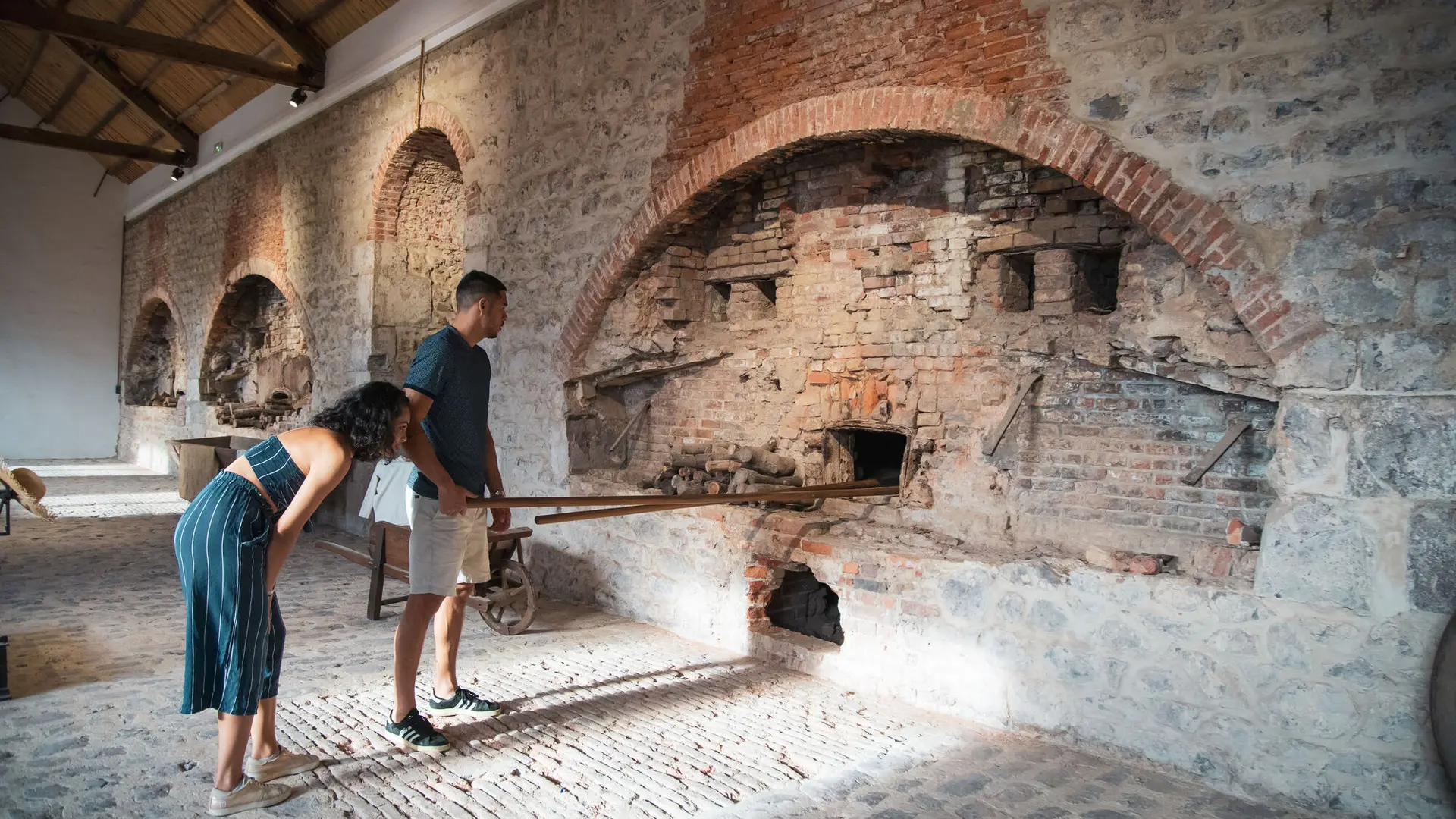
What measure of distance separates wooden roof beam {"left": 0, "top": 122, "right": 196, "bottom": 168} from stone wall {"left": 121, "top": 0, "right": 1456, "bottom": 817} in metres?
8.93

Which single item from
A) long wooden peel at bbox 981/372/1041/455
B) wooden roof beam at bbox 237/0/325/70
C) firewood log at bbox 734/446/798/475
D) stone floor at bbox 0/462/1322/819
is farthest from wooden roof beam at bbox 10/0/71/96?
long wooden peel at bbox 981/372/1041/455

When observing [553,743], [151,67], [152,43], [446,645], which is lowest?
[553,743]

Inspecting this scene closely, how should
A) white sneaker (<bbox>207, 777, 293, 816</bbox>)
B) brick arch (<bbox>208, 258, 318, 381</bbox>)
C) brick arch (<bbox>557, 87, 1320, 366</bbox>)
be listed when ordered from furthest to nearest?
brick arch (<bbox>208, 258, 318, 381</bbox>) < brick arch (<bbox>557, 87, 1320, 366</bbox>) < white sneaker (<bbox>207, 777, 293, 816</bbox>)

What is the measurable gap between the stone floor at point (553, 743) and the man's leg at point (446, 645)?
0.46 ft

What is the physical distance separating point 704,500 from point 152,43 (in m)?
8.51

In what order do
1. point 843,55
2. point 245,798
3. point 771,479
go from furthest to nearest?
point 771,479, point 843,55, point 245,798

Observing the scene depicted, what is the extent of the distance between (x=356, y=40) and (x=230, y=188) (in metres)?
4.09

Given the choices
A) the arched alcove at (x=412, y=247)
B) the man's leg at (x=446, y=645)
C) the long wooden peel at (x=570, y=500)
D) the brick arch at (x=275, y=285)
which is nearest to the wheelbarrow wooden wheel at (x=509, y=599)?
the man's leg at (x=446, y=645)

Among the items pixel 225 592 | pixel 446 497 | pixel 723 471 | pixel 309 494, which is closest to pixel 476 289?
pixel 446 497

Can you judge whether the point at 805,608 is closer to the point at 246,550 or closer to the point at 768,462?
the point at 768,462

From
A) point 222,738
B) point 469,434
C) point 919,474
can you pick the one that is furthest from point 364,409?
point 919,474

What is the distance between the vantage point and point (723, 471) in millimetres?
5543

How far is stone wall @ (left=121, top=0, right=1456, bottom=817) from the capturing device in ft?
9.88

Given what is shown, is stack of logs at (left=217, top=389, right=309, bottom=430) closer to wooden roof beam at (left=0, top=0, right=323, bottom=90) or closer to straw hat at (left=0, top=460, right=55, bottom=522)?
wooden roof beam at (left=0, top=0, right=323, bottom=90)
